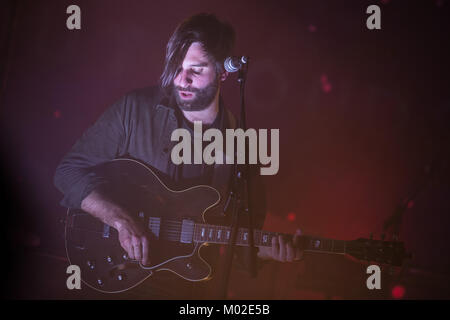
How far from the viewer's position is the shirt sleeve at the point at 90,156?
199 centimetres

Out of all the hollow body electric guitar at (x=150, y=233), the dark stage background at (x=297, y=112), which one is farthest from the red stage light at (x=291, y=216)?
the hollow body electric guitar at (x=150, y=233)

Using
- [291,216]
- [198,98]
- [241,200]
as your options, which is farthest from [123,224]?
[291,216]

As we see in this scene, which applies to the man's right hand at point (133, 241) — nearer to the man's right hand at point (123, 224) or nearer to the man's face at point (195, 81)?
the man's right hand at point (123, 224)

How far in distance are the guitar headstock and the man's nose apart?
1.44m

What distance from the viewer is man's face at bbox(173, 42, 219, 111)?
7.02 ft

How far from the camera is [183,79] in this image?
7.06 feet

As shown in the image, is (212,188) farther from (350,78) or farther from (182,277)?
(350,78)

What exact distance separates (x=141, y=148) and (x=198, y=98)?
18.6 inches

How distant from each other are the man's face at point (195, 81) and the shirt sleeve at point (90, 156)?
377mm

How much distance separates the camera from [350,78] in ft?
8.30

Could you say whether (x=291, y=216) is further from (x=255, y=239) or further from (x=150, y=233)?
(x=150, y=233)
